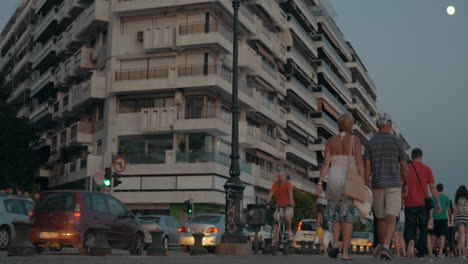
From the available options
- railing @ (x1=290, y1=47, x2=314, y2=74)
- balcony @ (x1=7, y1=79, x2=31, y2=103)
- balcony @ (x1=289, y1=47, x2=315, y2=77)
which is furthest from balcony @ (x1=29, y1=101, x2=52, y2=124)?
railing @ (x1=290, y1=47, x2=314, y2=74)

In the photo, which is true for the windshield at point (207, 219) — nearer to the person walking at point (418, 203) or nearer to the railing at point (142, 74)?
the person walking at point (418, 203)

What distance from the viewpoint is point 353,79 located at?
94062 millimetres

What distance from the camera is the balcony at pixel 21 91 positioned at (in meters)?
66.8

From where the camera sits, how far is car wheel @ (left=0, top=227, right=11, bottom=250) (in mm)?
18812

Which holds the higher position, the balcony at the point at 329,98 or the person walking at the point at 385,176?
the balcony at the point at 329,98

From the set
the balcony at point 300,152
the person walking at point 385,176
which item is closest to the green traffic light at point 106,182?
the person walking at point 385,176

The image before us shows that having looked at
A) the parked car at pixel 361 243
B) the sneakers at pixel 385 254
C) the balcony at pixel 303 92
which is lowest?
the sneakers at pixel 385 254

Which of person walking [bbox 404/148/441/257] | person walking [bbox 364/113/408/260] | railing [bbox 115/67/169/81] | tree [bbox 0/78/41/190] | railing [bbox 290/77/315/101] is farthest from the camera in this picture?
railing [bbox 290/77/315/101]

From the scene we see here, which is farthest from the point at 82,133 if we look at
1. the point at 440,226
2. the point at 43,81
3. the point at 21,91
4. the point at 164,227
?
the point at 440,226

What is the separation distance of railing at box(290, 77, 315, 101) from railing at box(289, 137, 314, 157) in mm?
4416

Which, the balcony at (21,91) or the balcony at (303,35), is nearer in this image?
the balcony at (303,35)

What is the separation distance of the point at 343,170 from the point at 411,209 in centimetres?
363

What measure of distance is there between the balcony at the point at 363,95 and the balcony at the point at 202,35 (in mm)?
46602

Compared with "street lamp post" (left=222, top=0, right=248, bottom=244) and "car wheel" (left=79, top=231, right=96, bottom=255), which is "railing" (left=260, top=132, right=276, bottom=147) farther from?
"car wheel" (left=79, top=231, right=96, bottom=255)
